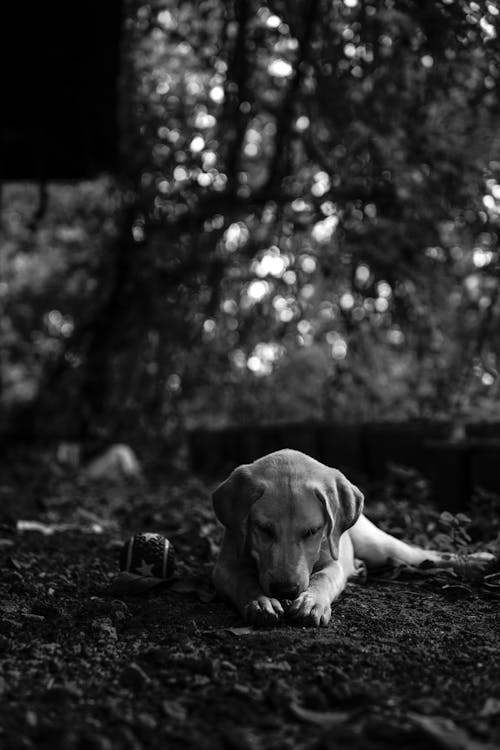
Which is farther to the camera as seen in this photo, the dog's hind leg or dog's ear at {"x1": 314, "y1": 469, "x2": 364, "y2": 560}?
the dog's hind leg

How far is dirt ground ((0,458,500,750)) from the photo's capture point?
6.88 feet

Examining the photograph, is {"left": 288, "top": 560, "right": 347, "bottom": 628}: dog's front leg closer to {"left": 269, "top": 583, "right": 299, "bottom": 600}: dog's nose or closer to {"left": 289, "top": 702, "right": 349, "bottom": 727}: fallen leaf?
{"left": 269, "top": 583, "right": 299, "bottom": 600}: dog's nose

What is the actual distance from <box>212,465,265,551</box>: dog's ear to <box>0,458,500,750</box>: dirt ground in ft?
1.06

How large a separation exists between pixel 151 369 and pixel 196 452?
1960 mm

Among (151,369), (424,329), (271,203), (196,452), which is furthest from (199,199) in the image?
(196,452)

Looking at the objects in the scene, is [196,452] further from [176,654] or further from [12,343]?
[176,654]

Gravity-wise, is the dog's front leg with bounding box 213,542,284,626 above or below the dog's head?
below

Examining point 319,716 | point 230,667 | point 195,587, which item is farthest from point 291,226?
point 319,716

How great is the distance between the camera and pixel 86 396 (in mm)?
11875

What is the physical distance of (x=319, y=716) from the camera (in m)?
2.21

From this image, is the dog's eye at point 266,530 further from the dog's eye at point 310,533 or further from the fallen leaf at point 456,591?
the fallen leaf at point 456,591

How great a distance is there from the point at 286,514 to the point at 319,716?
1.16 meters

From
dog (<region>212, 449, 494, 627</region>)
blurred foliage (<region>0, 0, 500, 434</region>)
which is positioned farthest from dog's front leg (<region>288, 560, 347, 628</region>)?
blurred foliage (<region>0, 0, 500, 434</region>)

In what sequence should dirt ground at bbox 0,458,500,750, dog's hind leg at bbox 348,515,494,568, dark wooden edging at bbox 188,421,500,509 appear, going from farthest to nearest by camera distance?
dark wooden edging at bbox 188,421,500,509 → dog's hind leg at bbox 348,515,494,568 → dirt ground at bbox 0,458,500,750
